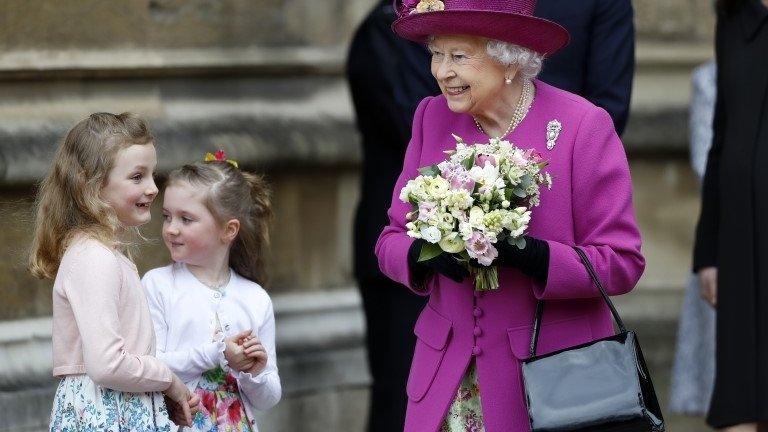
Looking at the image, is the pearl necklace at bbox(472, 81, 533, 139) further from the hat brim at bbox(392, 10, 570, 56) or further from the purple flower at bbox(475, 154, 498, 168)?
the purple flower at bbox(475, 154, 498, 168)

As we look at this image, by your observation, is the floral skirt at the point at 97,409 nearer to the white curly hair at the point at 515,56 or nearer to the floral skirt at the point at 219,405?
the floral skirt at the point at 219,405

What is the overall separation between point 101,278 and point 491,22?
45.7 inches

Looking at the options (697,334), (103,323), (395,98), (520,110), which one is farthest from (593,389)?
(697,334)

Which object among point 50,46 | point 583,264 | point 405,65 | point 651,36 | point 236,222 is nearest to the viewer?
point 583,264

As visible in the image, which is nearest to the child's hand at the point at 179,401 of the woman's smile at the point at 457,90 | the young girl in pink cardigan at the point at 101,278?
the young girl in pink cardigan at the point at 101,278

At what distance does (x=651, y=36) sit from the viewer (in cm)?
775

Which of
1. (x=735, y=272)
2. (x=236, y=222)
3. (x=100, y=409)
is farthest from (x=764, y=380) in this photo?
(x=100, y=409)

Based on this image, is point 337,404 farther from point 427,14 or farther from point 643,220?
point 427,14

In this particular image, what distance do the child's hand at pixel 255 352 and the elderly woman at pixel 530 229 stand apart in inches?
16.5

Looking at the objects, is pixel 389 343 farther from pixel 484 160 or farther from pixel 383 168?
pixel 484 160

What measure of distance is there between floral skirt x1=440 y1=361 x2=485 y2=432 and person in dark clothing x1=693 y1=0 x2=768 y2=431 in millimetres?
1674

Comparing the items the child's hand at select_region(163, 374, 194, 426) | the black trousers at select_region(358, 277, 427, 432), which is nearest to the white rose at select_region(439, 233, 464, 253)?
the child's hand at select_region(163, 374, 194, 426)

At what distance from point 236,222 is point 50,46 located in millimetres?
1653

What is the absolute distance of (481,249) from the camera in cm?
390
